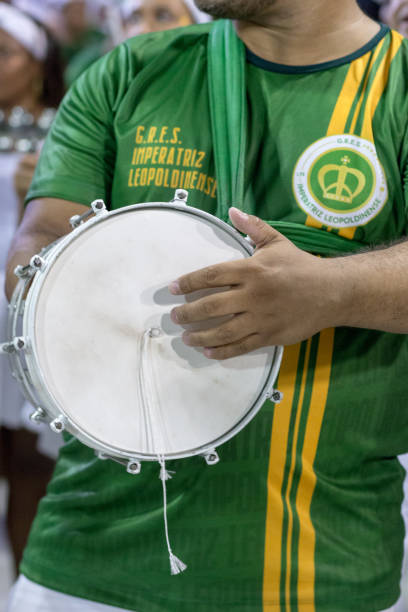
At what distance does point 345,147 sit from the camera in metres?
1.49

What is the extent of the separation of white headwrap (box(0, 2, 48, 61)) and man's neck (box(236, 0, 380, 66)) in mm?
2552

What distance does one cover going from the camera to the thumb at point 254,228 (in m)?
1.25

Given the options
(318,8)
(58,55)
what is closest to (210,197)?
(318,8)

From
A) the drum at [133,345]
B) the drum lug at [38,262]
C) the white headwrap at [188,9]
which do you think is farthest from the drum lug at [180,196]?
the white headwrap at [188,9]

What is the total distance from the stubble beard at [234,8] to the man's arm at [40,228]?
0.41 m

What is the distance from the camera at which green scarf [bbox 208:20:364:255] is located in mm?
1467

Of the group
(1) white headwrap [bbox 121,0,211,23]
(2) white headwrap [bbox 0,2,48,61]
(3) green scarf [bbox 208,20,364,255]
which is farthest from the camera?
(2) white headwrap [bbox 0,2,48,61]

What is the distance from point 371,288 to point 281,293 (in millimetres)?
156

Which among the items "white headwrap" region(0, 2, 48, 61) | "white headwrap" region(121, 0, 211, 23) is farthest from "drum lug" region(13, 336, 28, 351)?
"white headwrap" region(0, 2, 48, 61)

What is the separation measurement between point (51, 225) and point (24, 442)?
1.93m

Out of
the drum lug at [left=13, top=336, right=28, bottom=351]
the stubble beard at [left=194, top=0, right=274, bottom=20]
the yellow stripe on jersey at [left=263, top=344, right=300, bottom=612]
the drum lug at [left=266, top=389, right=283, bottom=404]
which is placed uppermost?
the stubble beard at [left=194, top=0, right=274, bottom=20]

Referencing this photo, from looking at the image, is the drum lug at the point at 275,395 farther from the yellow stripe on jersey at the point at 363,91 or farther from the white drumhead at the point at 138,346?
the yellow stripe on jersey at the point at 363,91

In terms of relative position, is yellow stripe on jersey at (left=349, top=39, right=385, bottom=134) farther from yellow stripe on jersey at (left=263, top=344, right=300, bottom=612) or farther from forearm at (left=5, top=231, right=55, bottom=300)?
forearm at (left=5, top=231, right=55, bottom=300)

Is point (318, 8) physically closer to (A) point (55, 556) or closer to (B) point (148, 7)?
(A) point (55, 556)
